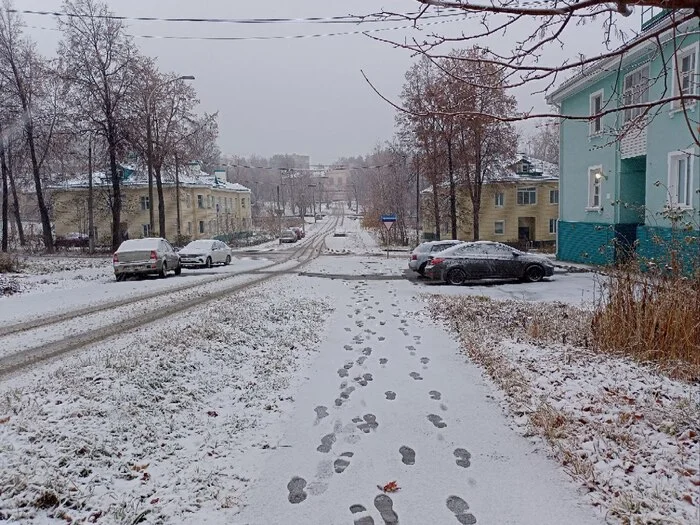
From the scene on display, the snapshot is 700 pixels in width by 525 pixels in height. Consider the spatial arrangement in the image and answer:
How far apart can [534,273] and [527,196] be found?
27456 mm

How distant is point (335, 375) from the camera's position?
623 centimetres

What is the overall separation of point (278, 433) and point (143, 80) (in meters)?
29.9

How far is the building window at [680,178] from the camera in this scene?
51.6 ft

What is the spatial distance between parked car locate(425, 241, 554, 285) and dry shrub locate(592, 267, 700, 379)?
9.29 m


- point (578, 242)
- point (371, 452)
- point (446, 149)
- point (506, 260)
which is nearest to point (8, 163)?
point (446, 149)

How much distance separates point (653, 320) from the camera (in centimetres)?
605

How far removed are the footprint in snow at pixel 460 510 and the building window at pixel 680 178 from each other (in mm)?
15975

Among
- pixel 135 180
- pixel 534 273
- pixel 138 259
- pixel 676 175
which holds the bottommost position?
pixel 534 273

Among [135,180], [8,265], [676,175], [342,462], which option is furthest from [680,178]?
[135,180]

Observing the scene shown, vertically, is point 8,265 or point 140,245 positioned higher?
point 140,245

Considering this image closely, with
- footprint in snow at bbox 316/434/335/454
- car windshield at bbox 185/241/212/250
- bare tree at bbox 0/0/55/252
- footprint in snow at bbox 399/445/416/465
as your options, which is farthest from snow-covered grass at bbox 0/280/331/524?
bare tree at bbox 0/0/55/252

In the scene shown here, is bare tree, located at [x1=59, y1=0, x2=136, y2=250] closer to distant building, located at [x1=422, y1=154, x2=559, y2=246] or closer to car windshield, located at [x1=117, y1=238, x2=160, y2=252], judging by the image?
car windshield, located at [x1=117, y1=238, x2=160, y2=252]

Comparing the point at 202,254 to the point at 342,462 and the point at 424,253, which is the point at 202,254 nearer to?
the point at 424,253

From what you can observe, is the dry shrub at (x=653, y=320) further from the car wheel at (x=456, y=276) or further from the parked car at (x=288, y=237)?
the parked car at (x=288, y=237)
